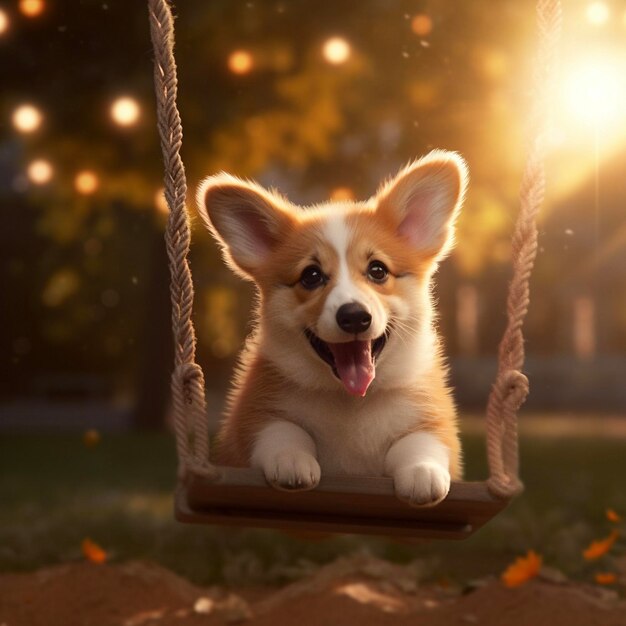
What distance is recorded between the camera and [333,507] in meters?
2.80

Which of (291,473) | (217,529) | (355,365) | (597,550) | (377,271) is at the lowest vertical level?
(217,529)

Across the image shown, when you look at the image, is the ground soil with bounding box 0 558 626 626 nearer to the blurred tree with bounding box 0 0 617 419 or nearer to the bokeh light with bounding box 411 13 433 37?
the blurred tree with bounding box 0 0 617 419

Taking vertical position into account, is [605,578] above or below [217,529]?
above

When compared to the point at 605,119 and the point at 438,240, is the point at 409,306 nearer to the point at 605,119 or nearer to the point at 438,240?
the point at 438,240

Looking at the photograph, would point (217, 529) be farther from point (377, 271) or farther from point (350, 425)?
point (377, 271)

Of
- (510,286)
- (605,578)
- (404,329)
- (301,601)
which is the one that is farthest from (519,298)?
(605,578)

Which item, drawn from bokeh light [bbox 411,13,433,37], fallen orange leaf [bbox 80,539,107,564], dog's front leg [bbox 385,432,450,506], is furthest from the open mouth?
bokeh light [bbox 411,13,433,37]

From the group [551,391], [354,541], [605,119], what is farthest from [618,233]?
[354,541]

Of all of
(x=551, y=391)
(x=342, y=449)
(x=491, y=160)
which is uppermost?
(x=491, y=160)

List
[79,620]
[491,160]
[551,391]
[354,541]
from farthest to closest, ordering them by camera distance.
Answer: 1. [551,391]
2. [491,160]
3. [354,541]
4. [79,620]

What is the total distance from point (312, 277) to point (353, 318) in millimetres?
314

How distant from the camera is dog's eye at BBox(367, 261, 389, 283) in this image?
276 centimetres

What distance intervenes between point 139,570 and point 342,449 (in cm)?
316

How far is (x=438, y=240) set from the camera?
295cm
